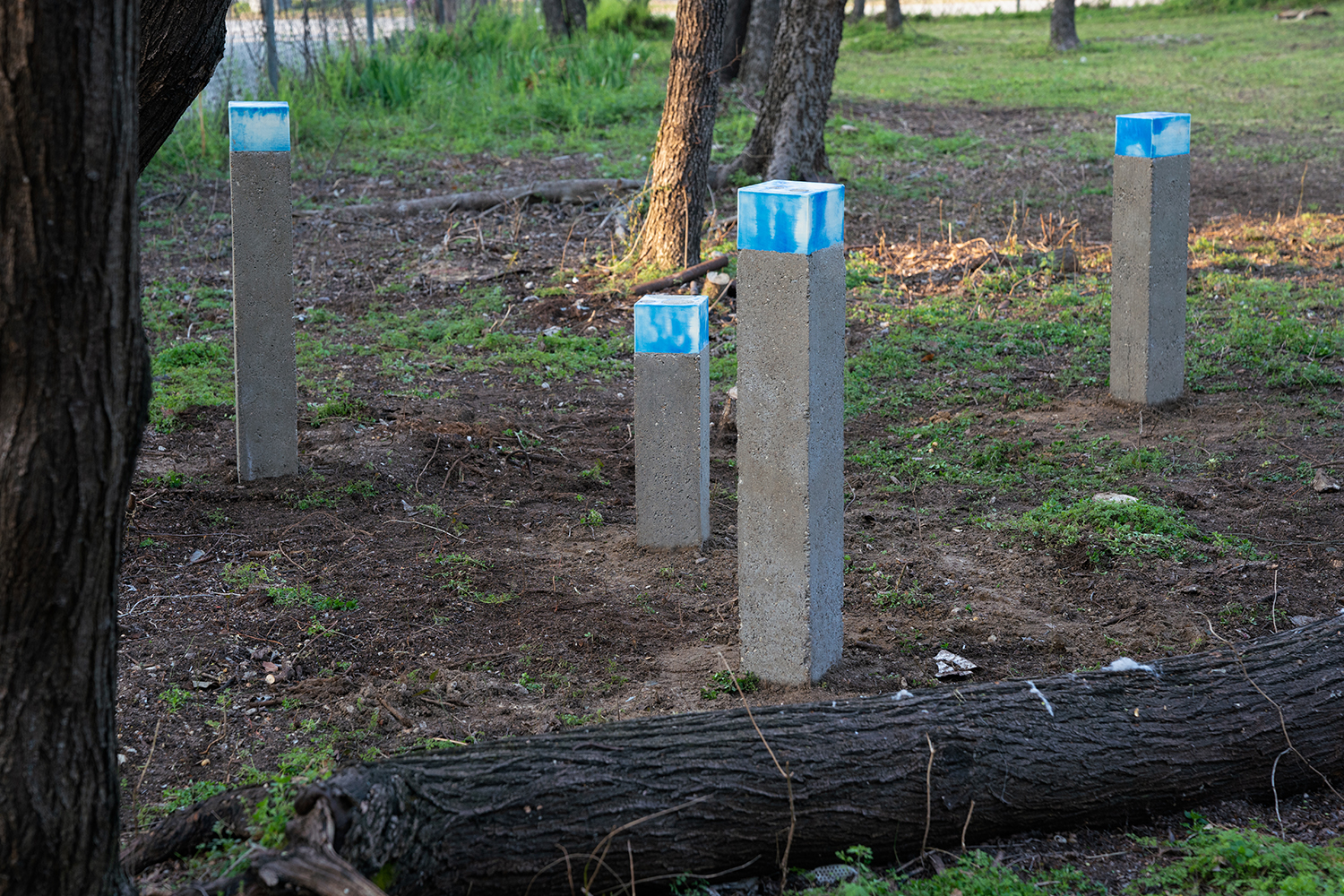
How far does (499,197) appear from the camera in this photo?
9.65 m

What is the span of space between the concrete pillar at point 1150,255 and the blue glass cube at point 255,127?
12.3 feet

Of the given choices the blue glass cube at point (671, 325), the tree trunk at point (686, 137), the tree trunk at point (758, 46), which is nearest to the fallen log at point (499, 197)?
the tree trunk at point (686, 137)

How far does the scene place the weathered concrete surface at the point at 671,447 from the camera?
4.37m

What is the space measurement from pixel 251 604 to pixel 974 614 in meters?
2.41

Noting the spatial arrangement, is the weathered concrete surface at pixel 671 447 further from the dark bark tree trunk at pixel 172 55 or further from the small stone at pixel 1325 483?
the small stone at pixel 1325 483

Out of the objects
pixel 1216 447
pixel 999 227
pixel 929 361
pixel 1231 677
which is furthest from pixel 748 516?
pixel 999 227

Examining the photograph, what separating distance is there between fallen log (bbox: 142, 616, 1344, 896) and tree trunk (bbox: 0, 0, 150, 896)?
42 cm

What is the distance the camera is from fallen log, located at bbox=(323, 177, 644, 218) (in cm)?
954

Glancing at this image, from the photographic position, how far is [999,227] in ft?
29.5

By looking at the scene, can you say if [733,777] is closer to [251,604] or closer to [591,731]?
[591,731]

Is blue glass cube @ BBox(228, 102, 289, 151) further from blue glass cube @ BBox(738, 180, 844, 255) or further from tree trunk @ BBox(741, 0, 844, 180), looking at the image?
tree trunk @ BBox(741, 0, 844, 180)

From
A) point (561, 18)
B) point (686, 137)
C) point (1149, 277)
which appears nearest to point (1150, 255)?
point (1149, 277)

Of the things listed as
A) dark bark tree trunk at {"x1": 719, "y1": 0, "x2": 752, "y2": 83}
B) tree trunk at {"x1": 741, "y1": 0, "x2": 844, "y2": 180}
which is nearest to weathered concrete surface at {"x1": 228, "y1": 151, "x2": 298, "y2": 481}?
tree trunk at {"x1": 741, "y1": 0, "x2": 844, "y2": 180}

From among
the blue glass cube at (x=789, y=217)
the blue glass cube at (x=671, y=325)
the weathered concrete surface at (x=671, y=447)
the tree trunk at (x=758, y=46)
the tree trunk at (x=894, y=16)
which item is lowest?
the weathered concrete surface at (x=671, y=447)
